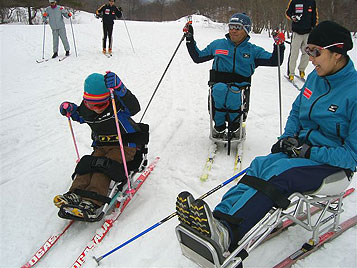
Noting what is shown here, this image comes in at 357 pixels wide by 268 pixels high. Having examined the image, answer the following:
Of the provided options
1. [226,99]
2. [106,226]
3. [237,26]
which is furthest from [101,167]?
[237,26]

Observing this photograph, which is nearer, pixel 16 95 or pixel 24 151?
pixel 24 151

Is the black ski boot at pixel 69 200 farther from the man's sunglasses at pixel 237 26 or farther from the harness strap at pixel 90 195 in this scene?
the man's sunglasses at pixel 237 26

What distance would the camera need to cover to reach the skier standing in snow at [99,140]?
107 inches

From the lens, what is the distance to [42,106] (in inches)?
229

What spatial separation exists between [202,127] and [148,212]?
223cm

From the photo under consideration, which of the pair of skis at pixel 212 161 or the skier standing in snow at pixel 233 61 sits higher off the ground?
the skier standing in snow at pixel 233 61

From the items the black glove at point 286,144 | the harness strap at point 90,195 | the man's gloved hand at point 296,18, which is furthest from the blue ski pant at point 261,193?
the man's gloved hand at point 296,18

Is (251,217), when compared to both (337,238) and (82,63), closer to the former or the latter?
(337,238)

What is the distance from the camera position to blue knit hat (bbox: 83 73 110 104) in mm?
2848

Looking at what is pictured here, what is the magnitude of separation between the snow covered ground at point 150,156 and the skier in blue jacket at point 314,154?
0.73 metres

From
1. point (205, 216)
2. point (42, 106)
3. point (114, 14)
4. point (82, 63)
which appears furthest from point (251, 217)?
point (114, 14)

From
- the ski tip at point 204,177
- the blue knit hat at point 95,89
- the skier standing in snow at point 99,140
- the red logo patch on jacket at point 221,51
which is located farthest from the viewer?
the red logo patch on jacket at point 221,51

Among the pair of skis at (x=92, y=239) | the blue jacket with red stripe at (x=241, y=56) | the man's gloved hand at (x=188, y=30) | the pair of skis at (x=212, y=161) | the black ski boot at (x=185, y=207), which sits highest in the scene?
the man's gloved hand at (x=188, y=30)

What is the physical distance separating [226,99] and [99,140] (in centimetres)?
161
